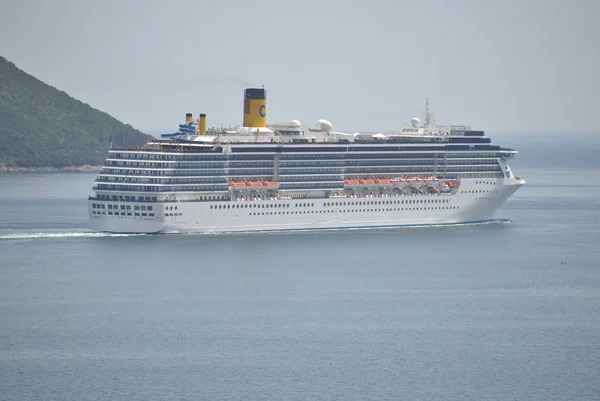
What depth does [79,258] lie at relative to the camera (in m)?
64.7

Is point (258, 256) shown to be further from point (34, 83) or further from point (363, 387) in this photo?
point (34, 83)

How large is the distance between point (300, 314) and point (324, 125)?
3190 centimetres

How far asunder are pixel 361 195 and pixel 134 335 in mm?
34057

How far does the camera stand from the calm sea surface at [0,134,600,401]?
43000 mm

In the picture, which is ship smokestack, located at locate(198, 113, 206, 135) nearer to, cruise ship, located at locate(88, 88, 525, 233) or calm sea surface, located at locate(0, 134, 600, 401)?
cruise ship, located at locate(88, 88, 525, 233)

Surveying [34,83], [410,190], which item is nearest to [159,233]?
[410,190]

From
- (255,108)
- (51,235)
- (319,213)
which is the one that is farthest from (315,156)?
(51,235)

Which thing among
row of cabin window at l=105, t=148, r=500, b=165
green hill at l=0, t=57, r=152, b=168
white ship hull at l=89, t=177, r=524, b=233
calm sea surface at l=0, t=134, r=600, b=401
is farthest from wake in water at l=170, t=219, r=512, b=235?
green hill at l=0, t=57, r=152, b=168

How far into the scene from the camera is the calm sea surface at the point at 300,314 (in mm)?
43000

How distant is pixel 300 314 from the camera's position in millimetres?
52625

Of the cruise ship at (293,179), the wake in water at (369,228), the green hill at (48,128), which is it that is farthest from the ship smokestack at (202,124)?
the green hill at (48,128)

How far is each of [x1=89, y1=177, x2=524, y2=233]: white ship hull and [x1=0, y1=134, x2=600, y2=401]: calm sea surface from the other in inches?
41.5

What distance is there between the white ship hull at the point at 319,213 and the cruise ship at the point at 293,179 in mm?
61

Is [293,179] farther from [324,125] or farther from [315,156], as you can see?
[324,125]
